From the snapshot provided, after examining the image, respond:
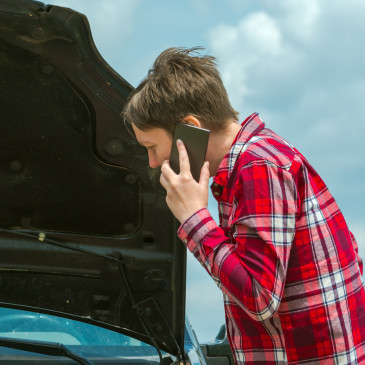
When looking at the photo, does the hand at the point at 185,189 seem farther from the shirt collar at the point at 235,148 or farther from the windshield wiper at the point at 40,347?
the windshield wiper at the point at 40,347

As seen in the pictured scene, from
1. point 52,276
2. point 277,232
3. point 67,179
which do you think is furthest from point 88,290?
point 277,232

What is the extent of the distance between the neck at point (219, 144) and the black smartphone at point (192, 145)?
0.11ft

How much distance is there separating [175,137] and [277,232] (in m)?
0.36

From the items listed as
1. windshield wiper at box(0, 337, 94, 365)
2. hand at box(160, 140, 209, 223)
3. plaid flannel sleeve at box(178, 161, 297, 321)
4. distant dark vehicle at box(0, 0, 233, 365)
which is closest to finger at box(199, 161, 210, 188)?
hand at box(160, 140, 209, 223)

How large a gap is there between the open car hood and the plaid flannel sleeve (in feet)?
2.84

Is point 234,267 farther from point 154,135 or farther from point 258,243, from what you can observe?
point 154,135

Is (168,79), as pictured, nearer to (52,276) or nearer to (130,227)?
(130,227)

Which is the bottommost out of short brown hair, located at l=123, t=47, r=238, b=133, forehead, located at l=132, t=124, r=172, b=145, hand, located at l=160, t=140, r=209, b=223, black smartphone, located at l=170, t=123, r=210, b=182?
hand, located at l=160, t=140, r=209, b=223

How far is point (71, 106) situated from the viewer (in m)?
2.21

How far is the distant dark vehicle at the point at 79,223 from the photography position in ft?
6.98

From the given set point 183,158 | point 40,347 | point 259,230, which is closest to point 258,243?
point 259,230

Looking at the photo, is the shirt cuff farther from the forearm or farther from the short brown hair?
the short brown hair

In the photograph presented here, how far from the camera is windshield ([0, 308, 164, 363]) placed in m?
2.15

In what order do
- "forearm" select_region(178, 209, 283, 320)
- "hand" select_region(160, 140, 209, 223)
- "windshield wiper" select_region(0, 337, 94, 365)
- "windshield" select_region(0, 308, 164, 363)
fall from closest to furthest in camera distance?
"forearm" select_region(178, 209, 283, 320) < "hand" select_region(160, 140, 209, 223) < "windshield wiper" select_region(0, 337, 94, 365) < "windshield" select_region(0, 308, 164, 363)
